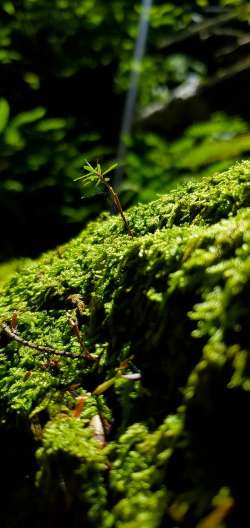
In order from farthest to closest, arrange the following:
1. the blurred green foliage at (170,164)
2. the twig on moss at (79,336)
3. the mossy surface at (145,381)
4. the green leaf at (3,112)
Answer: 1. the green leaf at (3,112)
2. the blurred green foliage at (170,164)
3. the twig on moss at (79,336)
4. the mossy surface at (145,381)

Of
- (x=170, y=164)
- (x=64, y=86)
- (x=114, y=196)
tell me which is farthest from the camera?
(x=64, y=86)

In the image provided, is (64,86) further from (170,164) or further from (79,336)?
(79,336)

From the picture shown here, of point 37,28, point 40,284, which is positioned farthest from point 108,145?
point 40,284

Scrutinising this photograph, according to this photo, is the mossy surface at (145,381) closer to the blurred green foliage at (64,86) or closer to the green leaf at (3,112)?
the green leaf at (3,112)

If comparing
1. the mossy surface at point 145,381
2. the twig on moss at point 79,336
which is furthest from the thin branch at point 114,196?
the twig on moss at point 79,336

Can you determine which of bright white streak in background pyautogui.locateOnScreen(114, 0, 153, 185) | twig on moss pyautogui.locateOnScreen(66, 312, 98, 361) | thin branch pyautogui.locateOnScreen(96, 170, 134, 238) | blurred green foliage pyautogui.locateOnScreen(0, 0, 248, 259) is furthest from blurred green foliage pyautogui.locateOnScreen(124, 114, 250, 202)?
bright white streak in background pyautogui.locateOnScreen(114, 0, 153, 185)

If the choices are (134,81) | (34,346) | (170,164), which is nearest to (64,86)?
(134,81)
